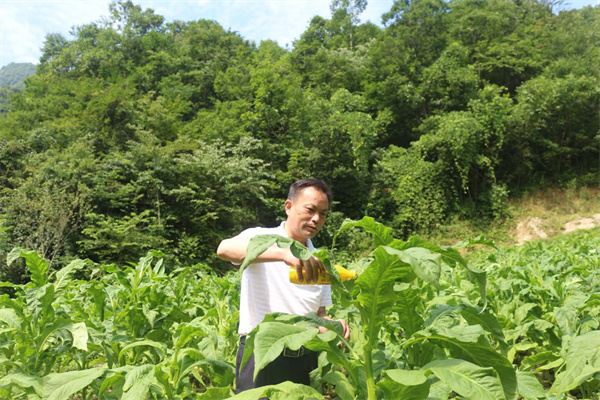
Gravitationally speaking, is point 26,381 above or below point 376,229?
below

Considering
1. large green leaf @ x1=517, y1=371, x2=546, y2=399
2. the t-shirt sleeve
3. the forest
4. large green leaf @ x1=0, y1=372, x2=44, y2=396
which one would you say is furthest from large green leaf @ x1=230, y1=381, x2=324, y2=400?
the forest

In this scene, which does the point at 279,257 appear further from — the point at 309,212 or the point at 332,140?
the point at 332,140

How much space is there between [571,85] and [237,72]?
14637 mm

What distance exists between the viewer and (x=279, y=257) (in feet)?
4.65

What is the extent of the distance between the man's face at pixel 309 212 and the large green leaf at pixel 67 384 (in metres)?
0.93

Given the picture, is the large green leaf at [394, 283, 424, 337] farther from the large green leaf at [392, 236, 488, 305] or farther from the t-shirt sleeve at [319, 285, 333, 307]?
the t-shirt sleeve at [319, 285, 333, 307]

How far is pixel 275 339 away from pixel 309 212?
805 millimetres

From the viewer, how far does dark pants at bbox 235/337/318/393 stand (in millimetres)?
1621

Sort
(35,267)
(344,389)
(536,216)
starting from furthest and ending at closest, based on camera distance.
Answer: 1. (536,216)
2. (35,267)
3. (344,389)

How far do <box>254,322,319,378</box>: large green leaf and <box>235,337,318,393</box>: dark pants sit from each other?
56 centimetres

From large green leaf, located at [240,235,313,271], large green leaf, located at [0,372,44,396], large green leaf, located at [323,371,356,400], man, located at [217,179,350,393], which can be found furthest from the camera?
man, located at [217,179,350,393]

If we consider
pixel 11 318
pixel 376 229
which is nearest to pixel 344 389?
A: pixel 376 229

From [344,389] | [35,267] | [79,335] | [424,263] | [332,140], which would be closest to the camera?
[424,263]

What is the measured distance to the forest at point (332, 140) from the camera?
12484 mm
